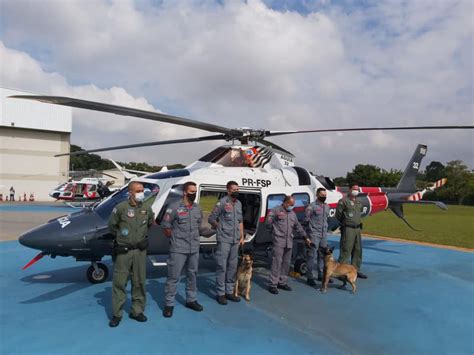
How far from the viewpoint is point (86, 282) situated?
5.70 m

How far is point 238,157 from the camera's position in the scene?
6.75 meters

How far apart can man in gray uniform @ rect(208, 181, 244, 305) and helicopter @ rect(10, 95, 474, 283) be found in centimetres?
69

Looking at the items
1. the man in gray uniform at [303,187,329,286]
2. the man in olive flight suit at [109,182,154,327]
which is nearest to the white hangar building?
the man in gray uniform at [303,187,329,286]

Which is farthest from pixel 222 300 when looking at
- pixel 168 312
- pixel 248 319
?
pixel 168 312

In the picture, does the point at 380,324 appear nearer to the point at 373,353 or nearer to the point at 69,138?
the point at 373,353

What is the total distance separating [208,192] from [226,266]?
4.78 feet

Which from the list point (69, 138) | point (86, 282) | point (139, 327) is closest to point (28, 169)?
point (69, 138)

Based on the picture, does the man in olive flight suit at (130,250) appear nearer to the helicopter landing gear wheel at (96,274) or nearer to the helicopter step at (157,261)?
the helicopter step at (157,261)

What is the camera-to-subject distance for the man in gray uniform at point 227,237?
16.0 feet

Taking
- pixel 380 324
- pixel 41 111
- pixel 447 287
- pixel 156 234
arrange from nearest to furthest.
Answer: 1. pixel 380 324
2. pixel 156 234
3. pixel 447 287
4. pixel 41 111

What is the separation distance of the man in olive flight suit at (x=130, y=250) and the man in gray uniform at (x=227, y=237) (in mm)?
1082

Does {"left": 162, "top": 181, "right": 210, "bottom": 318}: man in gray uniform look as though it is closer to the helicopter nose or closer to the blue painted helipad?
the blue painted helipad

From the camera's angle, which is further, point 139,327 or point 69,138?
point 69,138

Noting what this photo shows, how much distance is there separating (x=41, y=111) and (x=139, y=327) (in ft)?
124
